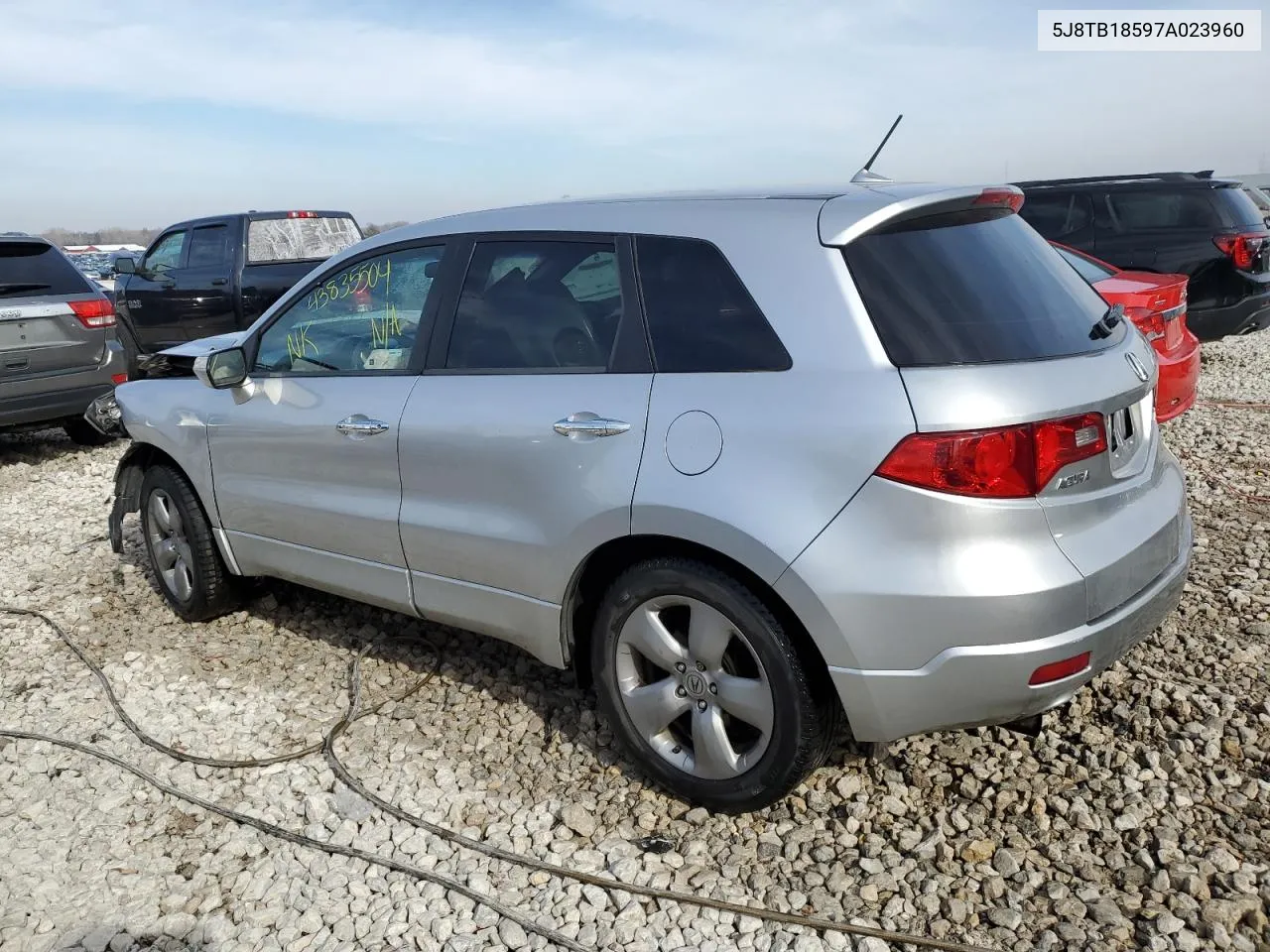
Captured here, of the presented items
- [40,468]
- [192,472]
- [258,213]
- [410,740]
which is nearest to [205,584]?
[192,472]

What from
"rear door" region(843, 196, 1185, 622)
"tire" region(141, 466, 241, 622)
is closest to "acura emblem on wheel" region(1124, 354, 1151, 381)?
"rear door" region(843, 196, 1185, 622)

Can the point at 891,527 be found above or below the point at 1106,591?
above

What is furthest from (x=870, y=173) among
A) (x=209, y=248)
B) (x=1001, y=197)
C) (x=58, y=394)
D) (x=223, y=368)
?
(x=209, y=248)

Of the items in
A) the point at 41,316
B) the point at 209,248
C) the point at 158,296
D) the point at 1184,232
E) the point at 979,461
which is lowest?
the point at 1184,232

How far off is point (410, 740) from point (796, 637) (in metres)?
1.61

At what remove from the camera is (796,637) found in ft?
8.78

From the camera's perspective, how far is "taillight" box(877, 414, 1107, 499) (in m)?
2.38

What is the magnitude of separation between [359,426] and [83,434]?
267 inches

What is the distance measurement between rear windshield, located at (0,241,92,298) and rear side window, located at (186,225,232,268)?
1994 mm

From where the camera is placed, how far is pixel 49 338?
8008 mm

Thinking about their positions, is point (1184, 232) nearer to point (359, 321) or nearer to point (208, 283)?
point (359, 321)

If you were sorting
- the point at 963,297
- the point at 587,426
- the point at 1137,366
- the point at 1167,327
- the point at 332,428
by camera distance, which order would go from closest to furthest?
1. the point at 963,297
2. the point at 1137,366
3. the point at 587,426
4. the point at 332,428
5. the point at 1167,327

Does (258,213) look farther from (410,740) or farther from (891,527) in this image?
(891,527)

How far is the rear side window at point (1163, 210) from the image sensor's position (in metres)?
9.28
